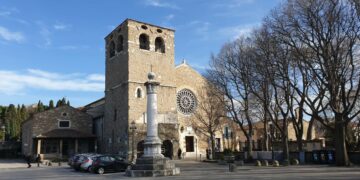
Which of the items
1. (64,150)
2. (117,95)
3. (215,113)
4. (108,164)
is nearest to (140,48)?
(117,95)

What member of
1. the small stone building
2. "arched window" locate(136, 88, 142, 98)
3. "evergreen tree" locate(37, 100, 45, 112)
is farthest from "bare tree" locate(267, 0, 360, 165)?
"evergreen tree" locate(37, 100, 45, 112)

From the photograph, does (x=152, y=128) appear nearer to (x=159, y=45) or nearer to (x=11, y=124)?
(x=159, y=45)

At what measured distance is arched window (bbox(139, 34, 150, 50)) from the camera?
141 ft

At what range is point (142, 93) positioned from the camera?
40969 mm

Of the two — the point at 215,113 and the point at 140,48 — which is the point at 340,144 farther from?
the point at 140,48

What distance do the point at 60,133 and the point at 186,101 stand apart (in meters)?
15.7

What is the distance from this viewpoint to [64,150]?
43.8 metres

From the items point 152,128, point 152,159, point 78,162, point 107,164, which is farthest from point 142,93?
point 152,159

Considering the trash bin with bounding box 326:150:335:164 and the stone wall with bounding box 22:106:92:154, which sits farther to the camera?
the stone wall with bounding box 22:106:92:154

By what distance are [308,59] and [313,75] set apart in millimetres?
1211

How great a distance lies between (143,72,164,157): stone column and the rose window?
75.7 ft

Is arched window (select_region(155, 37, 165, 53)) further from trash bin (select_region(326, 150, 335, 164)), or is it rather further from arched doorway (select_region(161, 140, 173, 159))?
trash bin (select_region(326, 150, 335, 164))

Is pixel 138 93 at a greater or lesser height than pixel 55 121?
greater

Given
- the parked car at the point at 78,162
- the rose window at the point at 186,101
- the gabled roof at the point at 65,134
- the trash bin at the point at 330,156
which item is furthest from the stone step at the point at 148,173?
the rose window at the point at 186,101
